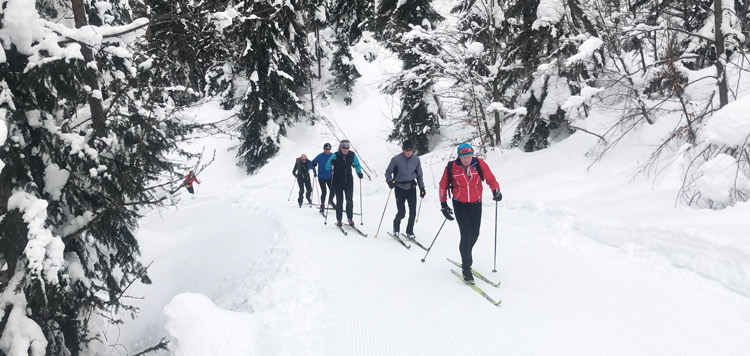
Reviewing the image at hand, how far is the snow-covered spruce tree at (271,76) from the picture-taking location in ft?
66.5

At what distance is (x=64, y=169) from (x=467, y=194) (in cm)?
536

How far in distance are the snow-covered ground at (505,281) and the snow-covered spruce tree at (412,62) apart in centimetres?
490

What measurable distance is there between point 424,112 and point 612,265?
12.0 m

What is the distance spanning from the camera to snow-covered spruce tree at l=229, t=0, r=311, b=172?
2027 cm

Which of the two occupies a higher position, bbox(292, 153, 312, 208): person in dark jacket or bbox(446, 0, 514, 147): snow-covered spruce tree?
bbox(446, 0, 514, 147): snow-covered spruce tree

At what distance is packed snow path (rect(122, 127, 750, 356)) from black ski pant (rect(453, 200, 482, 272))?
0.45m

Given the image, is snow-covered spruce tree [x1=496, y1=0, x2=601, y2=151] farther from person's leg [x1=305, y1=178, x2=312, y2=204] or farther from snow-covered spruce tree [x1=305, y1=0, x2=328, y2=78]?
snow-covered spruce tree [x1=305, y1=0, x2=328, y2=78]

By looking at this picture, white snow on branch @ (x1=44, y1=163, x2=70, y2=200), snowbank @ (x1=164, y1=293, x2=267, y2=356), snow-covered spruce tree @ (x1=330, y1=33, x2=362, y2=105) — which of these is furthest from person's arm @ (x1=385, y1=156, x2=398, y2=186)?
snow-covered spruce tree @ (x1=330, y1=33, x2=362, y2=105)

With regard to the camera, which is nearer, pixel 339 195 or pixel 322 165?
pixel 339 195

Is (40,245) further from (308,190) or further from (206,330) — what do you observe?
(308,190)

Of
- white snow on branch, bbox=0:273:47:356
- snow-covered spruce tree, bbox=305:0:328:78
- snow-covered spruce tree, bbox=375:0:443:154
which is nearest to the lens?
white snow on branch, bbox=0:273:47:356

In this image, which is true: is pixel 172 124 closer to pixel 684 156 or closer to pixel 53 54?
A: pixel 53 54

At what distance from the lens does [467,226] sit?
A: 628 centimetres

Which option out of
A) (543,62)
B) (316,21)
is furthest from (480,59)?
(316,21)
